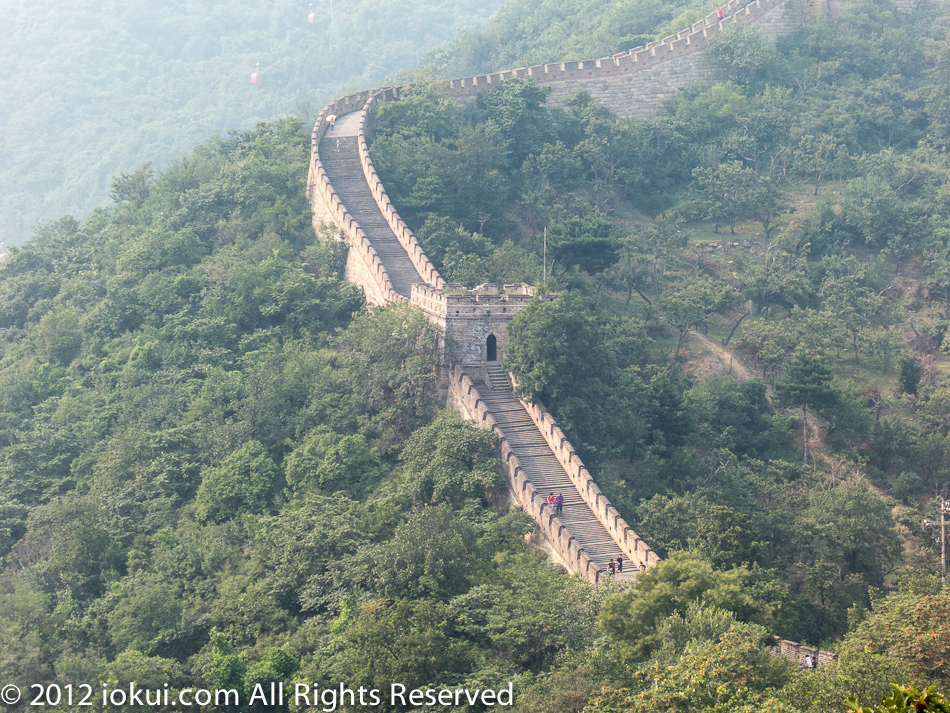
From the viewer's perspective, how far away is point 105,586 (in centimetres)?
3962

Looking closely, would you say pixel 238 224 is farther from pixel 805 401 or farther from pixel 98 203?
pixel 98 203

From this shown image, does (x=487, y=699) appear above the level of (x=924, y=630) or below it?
below

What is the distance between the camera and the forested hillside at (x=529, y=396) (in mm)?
31484

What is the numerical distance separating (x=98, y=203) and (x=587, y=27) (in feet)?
184

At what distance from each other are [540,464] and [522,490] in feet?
6.52

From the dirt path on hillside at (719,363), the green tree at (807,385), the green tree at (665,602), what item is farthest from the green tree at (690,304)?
the green tree at (665,602)

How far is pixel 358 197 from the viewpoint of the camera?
55156 mm

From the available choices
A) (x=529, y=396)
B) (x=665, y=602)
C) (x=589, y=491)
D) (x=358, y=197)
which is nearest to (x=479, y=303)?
(x=529, y=396)

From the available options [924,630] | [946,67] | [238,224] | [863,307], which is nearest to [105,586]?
[238,224]

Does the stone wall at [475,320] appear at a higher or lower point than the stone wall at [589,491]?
higher

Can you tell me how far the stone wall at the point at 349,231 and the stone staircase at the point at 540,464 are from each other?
17.7 ft

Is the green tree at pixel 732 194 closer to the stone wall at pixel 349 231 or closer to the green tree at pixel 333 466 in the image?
the stone wall at pixel 349 231

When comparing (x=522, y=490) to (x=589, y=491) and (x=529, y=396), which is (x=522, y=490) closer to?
(x=589, y=491)

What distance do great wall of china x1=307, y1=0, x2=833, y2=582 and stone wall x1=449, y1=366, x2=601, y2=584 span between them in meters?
0.04
